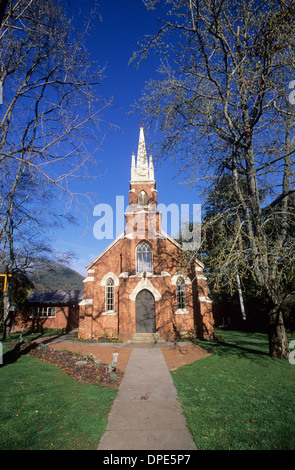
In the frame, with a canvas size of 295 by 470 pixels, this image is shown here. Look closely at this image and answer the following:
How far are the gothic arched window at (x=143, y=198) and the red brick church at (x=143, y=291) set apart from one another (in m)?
0.62

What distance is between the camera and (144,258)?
17812 mm

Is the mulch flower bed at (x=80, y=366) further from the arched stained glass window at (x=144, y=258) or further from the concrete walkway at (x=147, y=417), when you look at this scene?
the arched stained glass window at (x=144, y=258)

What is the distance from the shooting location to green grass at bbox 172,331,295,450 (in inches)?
172

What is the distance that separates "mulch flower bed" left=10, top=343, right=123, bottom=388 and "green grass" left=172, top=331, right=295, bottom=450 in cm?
239

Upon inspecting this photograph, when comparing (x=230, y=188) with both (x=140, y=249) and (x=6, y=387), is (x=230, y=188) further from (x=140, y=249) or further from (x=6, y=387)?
(x=6, y=387)

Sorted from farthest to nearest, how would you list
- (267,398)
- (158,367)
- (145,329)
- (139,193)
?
(139,193) < (145,329) < (158,367) < (267,398)

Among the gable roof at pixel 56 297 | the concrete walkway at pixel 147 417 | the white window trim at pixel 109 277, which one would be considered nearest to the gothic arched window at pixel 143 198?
the white window trim at pixel 109 277

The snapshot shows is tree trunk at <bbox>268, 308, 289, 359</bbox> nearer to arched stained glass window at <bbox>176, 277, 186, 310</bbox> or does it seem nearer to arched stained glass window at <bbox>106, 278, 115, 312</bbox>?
arched stained glass window at <bbox>176, 277, 186, 310</bbox>

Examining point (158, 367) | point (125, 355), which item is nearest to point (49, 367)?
point (125, 355)

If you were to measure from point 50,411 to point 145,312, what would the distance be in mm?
11341

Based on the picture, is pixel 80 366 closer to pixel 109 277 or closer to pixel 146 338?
pixel 146 338

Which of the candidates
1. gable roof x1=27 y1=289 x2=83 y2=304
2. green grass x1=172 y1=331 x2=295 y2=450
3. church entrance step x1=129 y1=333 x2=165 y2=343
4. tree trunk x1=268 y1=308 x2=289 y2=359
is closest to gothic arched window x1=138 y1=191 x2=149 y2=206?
church entrance step x1=129 y1=333 x2=165 y2=343

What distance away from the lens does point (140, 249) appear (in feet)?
58.9
